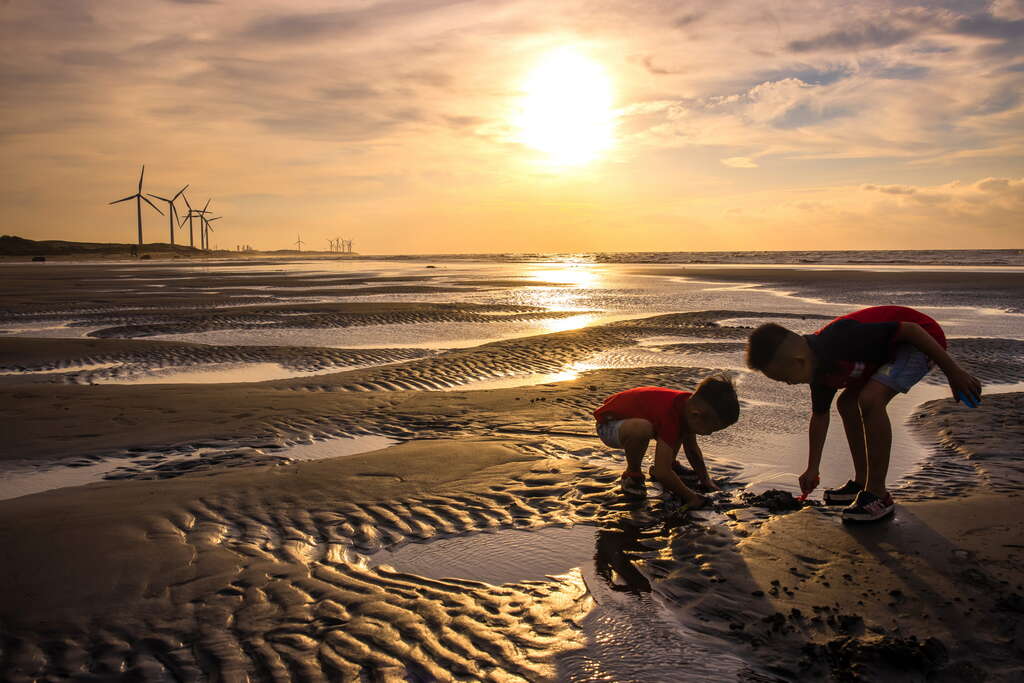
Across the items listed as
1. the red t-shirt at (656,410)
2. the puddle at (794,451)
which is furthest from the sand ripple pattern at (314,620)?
the puddle at (794,451)

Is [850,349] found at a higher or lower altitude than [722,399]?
higher

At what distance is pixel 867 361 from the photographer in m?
4.65

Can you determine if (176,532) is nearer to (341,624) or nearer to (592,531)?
(341,624)

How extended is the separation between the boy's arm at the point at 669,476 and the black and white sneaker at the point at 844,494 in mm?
968

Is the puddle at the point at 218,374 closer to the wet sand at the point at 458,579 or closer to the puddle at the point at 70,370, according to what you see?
the puddle at the point at 70,370

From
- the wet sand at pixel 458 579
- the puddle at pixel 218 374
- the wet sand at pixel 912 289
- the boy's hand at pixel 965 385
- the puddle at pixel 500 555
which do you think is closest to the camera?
the wet sand at pixel 458 579

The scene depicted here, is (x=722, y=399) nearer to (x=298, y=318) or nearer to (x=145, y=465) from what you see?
(x=145, y=465)

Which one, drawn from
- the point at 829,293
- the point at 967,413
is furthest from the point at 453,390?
the point at 829,293

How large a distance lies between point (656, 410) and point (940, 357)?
193 cm

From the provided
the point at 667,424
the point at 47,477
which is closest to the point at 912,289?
the point at 667,424

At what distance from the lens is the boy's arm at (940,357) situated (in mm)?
4188

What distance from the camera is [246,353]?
13727 mm

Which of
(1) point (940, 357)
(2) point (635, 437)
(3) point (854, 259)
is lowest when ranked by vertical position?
(2) point (635, 437)

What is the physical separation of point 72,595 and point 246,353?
10.3 meters
